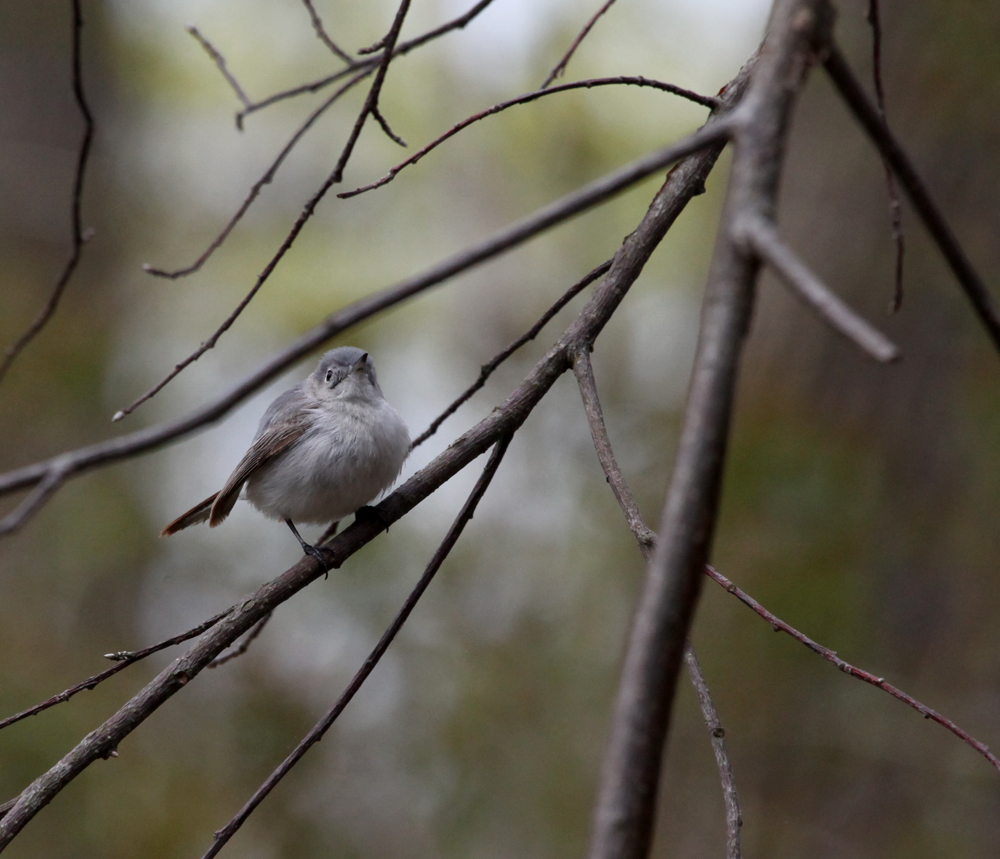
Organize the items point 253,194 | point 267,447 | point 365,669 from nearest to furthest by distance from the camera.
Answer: point 365,669 → point 253,194 → point 267,447

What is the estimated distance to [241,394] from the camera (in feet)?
2.48

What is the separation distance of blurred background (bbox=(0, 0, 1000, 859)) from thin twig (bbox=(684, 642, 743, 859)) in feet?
7.23

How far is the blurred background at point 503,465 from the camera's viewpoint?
355 centimetres

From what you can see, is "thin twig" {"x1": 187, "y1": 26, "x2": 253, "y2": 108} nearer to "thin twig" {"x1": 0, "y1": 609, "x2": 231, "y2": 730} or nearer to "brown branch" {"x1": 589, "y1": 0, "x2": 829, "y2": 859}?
"thin twig" {"x1": 0, "y1": 609, "x2": 231, "y2": 730}

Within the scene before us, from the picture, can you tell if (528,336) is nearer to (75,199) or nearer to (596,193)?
(75,199)

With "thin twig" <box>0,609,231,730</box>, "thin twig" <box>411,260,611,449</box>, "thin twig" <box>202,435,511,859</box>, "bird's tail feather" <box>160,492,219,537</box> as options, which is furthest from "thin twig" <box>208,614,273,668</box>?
"bird's tail feather" <box>160,492,219,537</box>

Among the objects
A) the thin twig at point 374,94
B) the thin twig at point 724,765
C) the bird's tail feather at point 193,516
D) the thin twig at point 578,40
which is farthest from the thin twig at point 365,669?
the bird's tail feather at point 193,516

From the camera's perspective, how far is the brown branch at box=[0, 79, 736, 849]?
145 centimetres

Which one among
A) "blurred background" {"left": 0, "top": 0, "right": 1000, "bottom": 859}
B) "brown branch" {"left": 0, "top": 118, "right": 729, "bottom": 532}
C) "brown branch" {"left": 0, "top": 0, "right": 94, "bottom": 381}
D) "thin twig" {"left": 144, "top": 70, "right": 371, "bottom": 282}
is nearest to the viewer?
"brown branch" {"left": 0, "top": 118, "right": 729, "bottom": 532}

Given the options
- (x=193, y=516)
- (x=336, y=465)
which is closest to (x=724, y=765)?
(x=336, y=465)

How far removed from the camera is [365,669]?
63.2 inches

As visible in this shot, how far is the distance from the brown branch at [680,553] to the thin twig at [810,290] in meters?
0.02

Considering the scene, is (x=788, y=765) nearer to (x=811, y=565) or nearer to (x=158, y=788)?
(x=811, y=565)

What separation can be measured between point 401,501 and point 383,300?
3.67 feet
